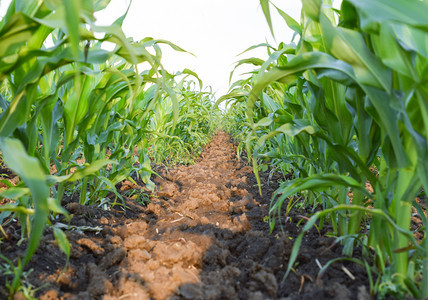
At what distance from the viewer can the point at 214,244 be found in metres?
1.32

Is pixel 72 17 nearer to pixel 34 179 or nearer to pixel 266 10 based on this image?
pixel 34 179

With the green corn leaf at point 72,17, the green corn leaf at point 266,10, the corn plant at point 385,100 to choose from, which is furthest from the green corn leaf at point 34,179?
the green corn leaf at point 266,10

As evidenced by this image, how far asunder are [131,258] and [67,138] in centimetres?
59

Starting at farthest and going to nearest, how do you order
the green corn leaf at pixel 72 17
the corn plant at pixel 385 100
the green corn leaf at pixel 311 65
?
the green corn leaf at pixel 311 65
the corn plant at pixel 385 100
the green corn leaf at pixel 72 17

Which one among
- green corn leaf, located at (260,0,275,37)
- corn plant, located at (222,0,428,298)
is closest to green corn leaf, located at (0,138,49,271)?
corn plant, located at (222,0,428,298)

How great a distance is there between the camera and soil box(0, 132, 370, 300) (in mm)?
925

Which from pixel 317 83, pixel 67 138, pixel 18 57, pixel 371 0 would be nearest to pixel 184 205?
pixel 67 138

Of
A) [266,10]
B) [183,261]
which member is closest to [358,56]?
[266,10]

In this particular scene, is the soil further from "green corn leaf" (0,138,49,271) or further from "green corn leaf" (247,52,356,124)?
"green corn leaf" (247,52,356,124)

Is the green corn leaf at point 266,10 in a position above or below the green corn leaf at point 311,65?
above

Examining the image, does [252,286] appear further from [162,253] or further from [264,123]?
[264,123]

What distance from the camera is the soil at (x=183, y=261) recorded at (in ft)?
3.03

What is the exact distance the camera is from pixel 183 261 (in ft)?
3.84

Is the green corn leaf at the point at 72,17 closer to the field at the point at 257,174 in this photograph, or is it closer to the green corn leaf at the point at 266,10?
the field at the point at 257,174
